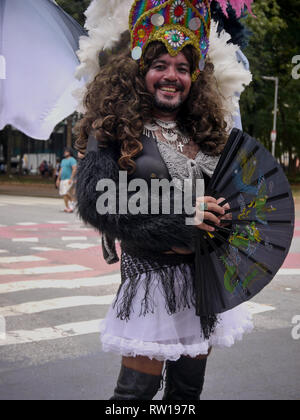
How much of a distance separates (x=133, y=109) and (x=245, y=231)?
0.72m

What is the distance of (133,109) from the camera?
8.02 feet

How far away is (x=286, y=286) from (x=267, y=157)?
483cm

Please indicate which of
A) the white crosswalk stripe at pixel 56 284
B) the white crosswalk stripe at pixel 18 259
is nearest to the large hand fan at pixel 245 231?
the white crosswalk stripe at pixel 56 284

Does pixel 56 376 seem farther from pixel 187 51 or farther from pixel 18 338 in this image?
pixel 187 51

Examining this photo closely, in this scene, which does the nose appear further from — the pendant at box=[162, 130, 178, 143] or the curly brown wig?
the pendant at box=[162, 130, 178, 143]

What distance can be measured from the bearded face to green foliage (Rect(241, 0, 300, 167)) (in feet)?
55.4

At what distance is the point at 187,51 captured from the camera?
2.54 m

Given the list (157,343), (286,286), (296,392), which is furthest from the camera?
(286,286)

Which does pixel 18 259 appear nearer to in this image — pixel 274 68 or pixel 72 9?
pixel 72 9

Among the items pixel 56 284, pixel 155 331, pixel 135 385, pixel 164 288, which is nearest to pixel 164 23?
pixel 164 288

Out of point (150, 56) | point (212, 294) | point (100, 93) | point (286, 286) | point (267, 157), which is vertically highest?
point (150, 56)

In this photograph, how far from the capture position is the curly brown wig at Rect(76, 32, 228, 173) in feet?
7.86

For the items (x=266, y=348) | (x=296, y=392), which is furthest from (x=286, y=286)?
(x=296, y=392)

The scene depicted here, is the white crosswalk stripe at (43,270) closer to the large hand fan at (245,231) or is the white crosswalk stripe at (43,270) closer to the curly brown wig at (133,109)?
the curly brown wig at (133,109)
